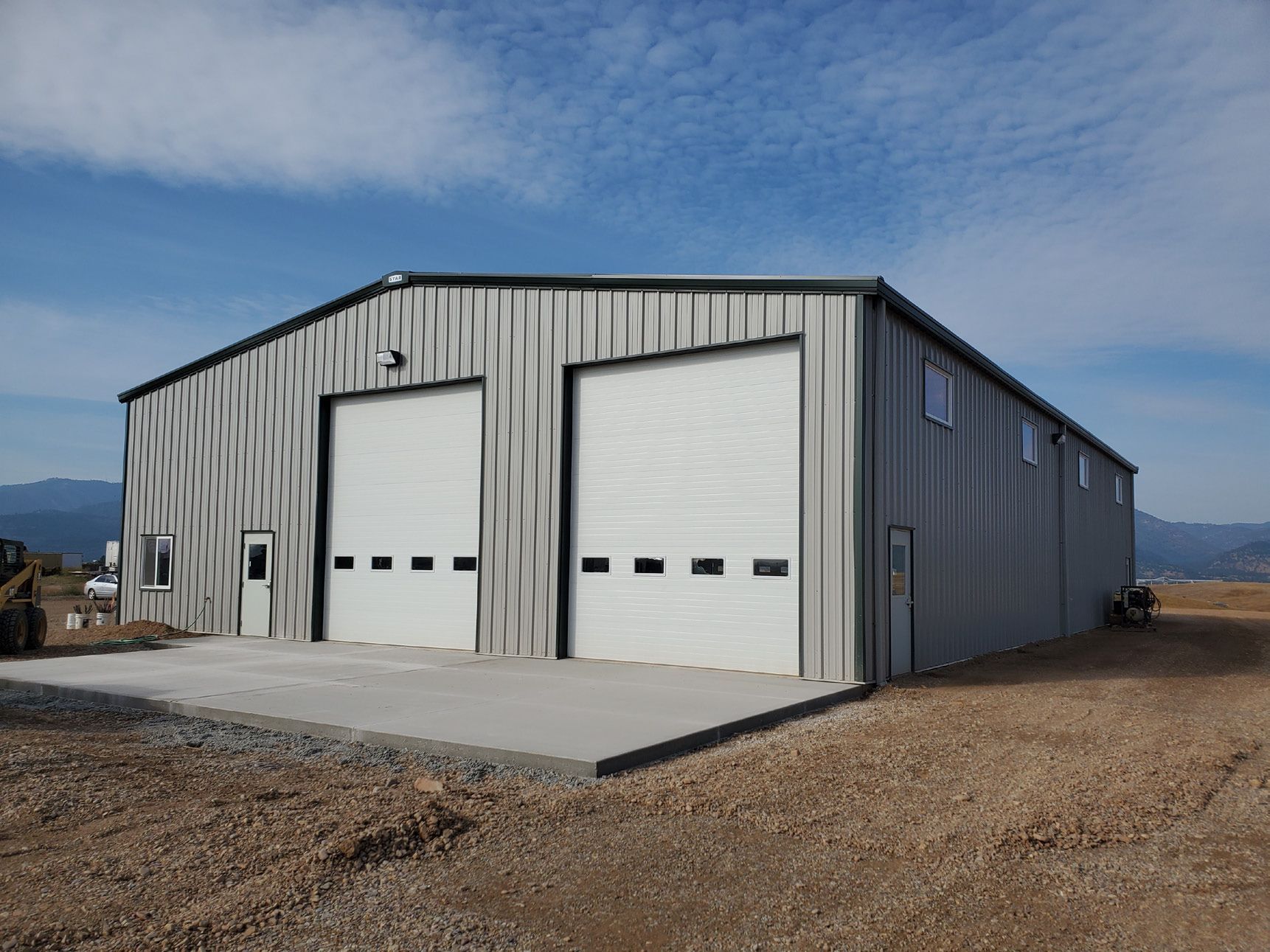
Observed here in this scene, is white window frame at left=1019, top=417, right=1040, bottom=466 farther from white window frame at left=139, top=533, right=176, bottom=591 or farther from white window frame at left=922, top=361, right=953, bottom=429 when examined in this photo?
white window frame at left=139, top=533, right=176, bottom=591

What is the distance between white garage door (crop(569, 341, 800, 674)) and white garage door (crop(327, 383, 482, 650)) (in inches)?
89.4

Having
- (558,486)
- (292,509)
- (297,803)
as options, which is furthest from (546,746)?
(292,509)

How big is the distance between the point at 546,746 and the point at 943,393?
954cm

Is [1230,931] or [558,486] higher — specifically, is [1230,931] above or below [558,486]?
below

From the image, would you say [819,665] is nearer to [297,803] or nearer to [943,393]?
[943,393]

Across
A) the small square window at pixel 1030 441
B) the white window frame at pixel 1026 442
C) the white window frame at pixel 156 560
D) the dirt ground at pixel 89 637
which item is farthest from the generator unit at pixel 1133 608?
the white window frame at pixel 156 560

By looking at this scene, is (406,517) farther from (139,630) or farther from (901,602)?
(901,602)

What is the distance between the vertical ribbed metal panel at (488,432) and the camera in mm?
11672

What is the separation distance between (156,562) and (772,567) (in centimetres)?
1410

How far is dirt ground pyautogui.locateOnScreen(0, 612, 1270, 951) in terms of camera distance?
400 centimetres

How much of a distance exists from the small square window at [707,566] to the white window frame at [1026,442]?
8.51m

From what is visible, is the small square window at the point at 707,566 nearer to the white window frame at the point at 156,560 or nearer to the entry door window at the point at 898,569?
the entry door window at the point at 898,569

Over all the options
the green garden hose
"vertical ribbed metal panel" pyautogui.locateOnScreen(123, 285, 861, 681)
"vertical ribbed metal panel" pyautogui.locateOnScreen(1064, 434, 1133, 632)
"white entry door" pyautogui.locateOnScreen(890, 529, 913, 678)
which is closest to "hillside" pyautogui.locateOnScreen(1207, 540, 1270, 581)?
"vertical ribbed metal panel" pyautogui.locateOnScreen(1064, 434, 1133, 632)

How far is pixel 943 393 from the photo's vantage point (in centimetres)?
1432
